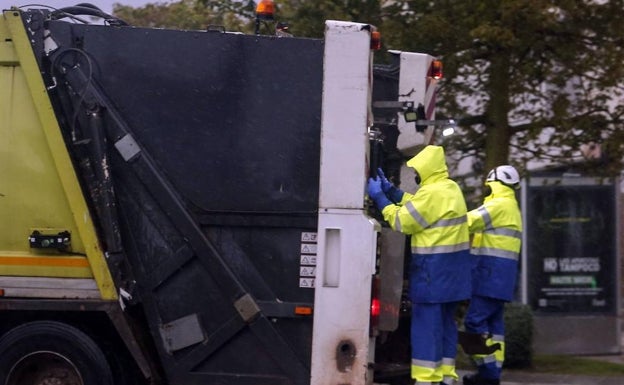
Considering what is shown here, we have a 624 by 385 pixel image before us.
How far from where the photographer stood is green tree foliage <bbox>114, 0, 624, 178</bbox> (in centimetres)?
881

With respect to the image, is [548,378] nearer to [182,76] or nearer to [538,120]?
[538,120]

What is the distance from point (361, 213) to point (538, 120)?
12.3 ft

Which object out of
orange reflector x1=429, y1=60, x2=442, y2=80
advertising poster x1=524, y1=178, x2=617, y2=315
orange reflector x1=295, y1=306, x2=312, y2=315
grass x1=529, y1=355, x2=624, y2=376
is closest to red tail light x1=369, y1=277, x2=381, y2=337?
orange reflector x1=295, y1=306, x2=312, y2=315

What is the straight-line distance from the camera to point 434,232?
274 inches

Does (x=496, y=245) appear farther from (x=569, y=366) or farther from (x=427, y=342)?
(x=569, y=366)

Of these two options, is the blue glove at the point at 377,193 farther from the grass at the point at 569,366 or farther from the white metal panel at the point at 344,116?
the grass at the point at 569,366

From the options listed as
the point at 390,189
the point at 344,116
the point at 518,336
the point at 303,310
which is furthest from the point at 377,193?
the point at 518,336

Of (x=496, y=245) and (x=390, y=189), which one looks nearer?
(x=390, y=189)

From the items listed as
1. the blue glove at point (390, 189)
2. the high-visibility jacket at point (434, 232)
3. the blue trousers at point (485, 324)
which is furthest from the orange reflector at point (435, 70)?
the blue trousers at point (485, 324)

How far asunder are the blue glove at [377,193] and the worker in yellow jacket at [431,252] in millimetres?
109

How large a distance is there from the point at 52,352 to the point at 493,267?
133 inches

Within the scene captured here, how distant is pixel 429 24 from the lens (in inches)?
344

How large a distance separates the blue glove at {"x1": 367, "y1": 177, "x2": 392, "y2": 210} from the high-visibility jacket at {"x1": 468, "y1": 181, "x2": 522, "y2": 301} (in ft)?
5.67

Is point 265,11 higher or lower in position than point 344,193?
higher
